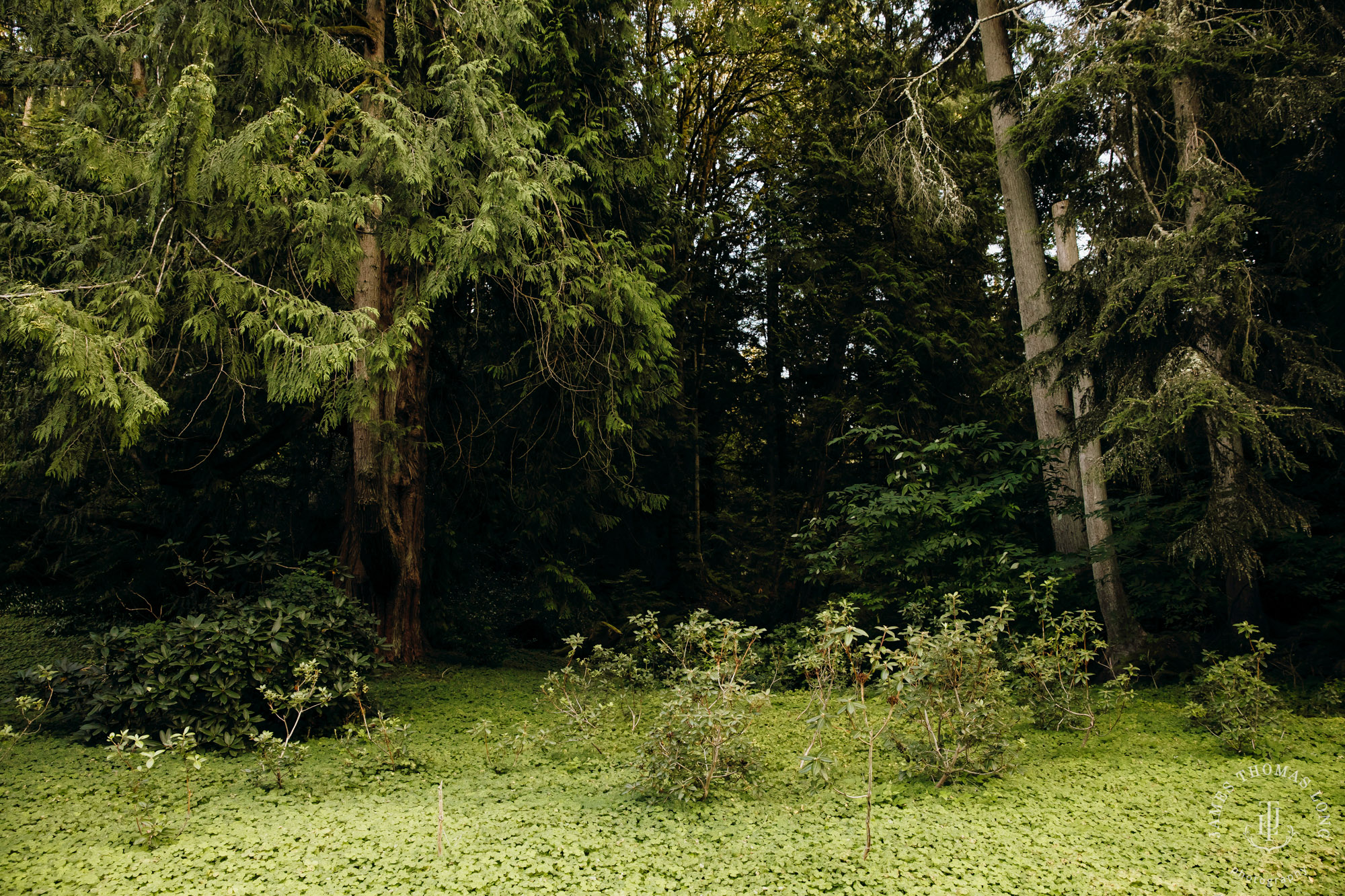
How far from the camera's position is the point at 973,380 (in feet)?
34.3

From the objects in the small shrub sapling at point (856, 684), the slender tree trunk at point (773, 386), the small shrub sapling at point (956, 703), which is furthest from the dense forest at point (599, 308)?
the small shrub sapling at point (856, 684)

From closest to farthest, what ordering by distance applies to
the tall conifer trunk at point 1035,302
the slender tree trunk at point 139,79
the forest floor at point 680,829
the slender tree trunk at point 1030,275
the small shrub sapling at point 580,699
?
the forest floor at point 680,829 < the small shrub sapling at point 580,699 < the slender tree trunk at point 139,79 < the tall conifer trunk at point 1035,302 < the slender tree trunk at point 1030,275

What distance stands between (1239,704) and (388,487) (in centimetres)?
677

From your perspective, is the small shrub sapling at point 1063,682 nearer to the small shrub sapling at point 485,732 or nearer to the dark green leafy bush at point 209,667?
the small shrub sapling at point 485,732

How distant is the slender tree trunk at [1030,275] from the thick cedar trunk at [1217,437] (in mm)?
1418

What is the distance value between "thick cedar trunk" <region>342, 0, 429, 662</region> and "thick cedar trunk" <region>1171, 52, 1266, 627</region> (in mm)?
6065

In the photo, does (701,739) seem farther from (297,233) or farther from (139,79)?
(139,79)

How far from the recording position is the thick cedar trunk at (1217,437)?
5.02m

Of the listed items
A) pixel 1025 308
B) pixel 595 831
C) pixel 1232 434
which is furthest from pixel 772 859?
pixel 1025 308

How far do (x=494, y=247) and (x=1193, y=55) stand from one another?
5302 millimetres

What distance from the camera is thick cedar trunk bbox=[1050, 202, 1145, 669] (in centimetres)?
653

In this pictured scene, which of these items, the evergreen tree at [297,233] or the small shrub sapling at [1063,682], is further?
the small shrub sapling at [1063,682]

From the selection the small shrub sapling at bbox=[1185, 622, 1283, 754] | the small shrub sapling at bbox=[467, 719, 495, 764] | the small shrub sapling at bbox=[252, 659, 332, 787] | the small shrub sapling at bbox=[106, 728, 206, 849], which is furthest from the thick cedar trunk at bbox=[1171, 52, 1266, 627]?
the small shrub sapling at bbox=[106, 728, 206, 849]

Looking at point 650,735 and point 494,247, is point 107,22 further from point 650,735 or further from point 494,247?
point 650,735
